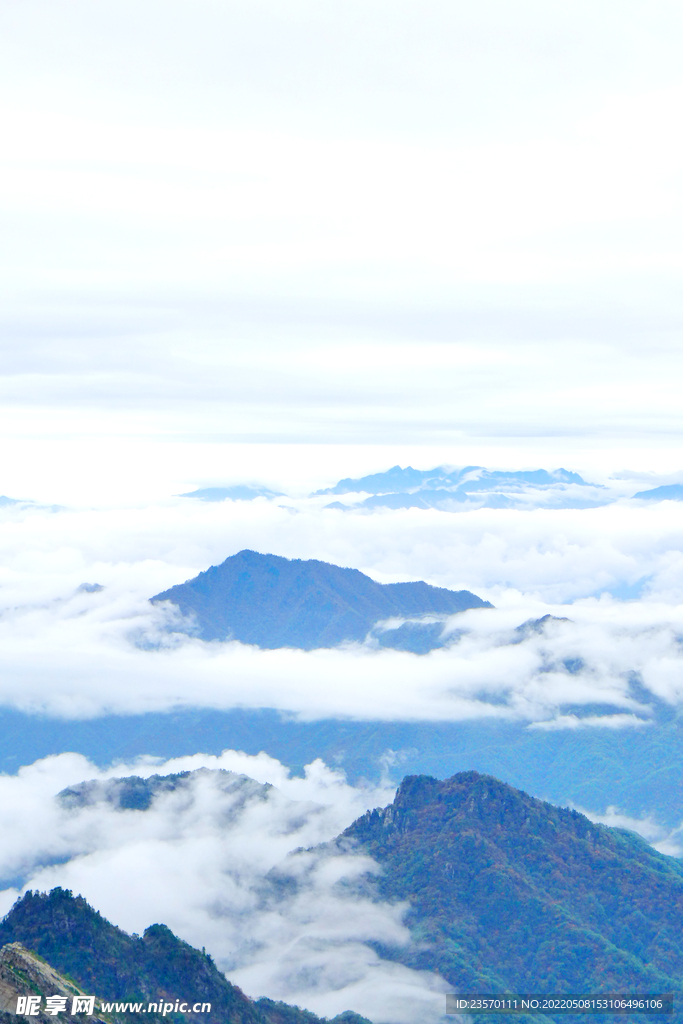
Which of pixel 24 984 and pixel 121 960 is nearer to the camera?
pixel 24 984

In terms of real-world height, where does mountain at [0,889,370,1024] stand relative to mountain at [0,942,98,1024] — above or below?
below

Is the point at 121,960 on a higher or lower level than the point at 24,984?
lower

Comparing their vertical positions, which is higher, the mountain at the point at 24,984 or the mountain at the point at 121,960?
the mountain at the point at 24,984

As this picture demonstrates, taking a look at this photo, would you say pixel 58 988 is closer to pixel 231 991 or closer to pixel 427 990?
pixel 231 991

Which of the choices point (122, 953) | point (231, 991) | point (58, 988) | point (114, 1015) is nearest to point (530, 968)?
point (231, 991)

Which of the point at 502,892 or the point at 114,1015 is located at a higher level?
the point at 114,1015

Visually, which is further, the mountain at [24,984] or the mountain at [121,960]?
the mountain at [121,960]

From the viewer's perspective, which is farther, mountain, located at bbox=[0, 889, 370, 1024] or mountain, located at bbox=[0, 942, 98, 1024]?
mountain, located at bbox=[0, 889, 370, 1024]

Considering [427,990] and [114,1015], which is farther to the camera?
[427,990]
